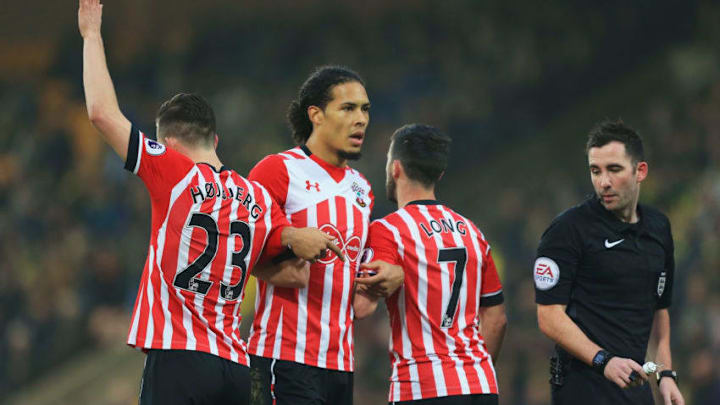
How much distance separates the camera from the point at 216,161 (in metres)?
3.48

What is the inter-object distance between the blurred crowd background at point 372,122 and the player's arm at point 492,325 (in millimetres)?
4300

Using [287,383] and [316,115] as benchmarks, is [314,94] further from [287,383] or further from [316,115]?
[287,383]

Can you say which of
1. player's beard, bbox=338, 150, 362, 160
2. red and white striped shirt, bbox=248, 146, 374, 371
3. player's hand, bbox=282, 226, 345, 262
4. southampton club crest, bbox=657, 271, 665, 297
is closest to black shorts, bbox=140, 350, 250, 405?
red and white striped shirt, bbox=248, 146, 374, 371

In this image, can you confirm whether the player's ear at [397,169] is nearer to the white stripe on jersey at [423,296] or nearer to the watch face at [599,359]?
the white stripe on jersey at [423,296]

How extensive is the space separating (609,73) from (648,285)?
8.17 meters

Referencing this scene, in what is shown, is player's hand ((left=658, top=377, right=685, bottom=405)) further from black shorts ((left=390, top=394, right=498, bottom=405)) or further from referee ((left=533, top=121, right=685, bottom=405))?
black shorts ((left=390, top=394, right=498, bottom=405))

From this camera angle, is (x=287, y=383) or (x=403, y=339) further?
(x=403, y=339)

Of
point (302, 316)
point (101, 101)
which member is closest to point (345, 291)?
point (302, 316)

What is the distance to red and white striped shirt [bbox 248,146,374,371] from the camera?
367 cm

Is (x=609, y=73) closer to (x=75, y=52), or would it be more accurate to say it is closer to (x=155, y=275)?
(x=75, y=52)

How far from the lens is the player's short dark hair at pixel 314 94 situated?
396 cm

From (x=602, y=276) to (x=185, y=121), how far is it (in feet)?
6.45

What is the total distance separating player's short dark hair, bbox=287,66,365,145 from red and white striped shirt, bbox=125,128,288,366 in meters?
0.75

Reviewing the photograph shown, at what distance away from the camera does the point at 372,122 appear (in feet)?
38.2
